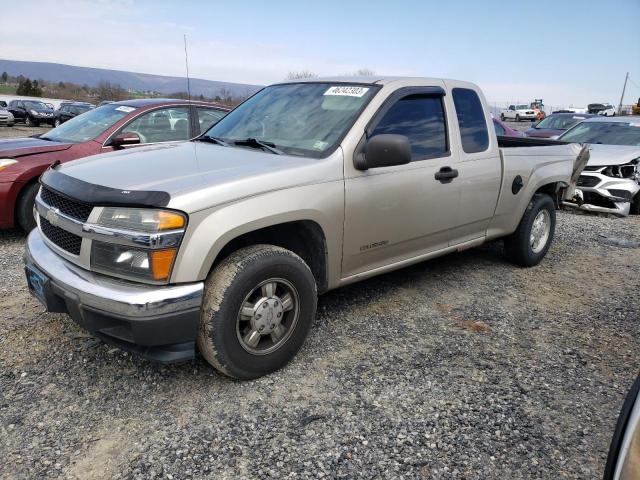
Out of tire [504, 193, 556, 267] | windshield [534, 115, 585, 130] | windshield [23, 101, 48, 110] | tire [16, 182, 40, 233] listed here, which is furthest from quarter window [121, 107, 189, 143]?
windshield [23, 101, 48, 110]

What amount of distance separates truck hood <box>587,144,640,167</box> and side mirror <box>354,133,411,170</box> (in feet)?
20.9

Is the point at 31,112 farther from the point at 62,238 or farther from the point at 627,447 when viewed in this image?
the point at 627,447

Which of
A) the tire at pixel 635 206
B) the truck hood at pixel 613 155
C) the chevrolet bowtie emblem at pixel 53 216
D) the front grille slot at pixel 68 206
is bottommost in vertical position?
the tire at pixel 635 206

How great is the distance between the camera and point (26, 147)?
18.5 ft

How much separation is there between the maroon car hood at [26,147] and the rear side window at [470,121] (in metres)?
4.24

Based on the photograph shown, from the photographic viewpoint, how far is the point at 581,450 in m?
2.57

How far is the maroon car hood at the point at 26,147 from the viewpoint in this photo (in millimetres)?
5512

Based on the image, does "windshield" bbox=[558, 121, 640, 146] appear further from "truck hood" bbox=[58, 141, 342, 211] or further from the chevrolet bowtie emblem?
the chevrolet bowtie emblem

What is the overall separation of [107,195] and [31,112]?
2945 centimetres

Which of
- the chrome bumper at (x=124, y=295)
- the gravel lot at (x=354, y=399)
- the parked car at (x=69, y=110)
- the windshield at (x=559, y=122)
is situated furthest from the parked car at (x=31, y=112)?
the chrome bumper at (x=124, y=295)

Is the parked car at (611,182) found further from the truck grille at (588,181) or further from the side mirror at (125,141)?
the side mirror at (125,141)

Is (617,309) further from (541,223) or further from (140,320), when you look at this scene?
(140,320)

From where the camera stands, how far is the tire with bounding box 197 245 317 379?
2.71m

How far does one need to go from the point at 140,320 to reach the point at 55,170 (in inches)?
55.5
